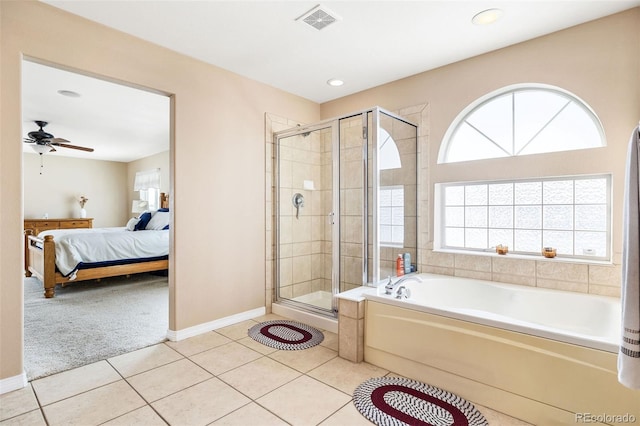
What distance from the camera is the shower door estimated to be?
10.8ft

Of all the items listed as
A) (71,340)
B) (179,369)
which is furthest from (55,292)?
(179,369)

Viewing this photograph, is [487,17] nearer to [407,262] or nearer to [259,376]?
[407,262]

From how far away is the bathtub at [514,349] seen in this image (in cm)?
155

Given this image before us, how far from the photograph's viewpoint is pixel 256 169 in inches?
137

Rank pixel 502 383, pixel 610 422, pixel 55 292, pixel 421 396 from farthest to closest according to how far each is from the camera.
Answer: pixel 55 292 < pixel 421 396 < pixel 502 383 < pixel 610 422

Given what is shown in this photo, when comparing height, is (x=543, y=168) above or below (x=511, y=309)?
above

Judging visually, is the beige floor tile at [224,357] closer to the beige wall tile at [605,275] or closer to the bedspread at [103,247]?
the beige wall tile at [605,275]

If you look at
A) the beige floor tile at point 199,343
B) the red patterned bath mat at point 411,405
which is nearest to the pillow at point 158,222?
the beige floor tile at point 199,343

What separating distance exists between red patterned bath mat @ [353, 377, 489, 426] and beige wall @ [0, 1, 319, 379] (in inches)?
68.1

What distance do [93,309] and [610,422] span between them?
4.59 meters

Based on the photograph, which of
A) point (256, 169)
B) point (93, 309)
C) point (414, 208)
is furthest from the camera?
point (93, 309)

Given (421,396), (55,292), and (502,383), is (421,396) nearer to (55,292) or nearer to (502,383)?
(502,383)

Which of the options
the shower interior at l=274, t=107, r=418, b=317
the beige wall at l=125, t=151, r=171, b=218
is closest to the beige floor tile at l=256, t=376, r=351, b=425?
the shower interior at l=274, t=107, r=418, b=317

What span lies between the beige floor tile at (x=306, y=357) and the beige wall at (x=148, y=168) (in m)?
5.38
